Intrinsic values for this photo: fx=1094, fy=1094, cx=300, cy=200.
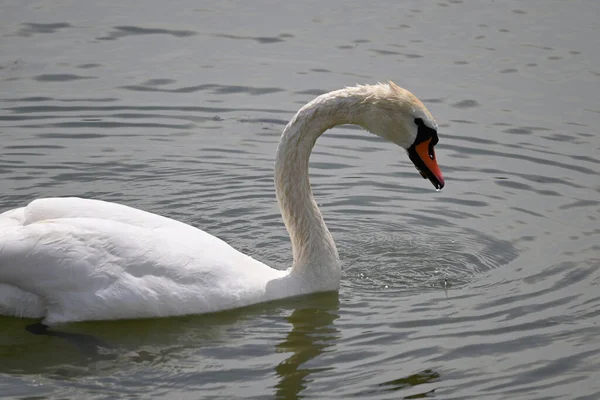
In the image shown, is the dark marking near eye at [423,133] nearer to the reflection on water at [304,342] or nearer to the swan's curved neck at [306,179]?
the swan's curved neck at [306,179]

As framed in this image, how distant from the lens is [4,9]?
604 inches

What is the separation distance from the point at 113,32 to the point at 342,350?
28.3 feet

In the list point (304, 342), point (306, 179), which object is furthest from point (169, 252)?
point (306, 179)

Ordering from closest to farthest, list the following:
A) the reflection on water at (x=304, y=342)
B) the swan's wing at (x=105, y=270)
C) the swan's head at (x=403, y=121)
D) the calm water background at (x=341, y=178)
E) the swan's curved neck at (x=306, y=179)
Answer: the reflection on water at (x=304, y=342)
the calm water background at (x=341, y=178)
the swan's wing at (x=105, y=270)
the swan's head at (x=403, y=121)
the swan's curved neck at (x=306, y=179)

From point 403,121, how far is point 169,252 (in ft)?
6.52

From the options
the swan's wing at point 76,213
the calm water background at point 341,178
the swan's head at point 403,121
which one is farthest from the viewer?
the swan's head at point 403,121

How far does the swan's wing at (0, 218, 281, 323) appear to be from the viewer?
728 centimetres

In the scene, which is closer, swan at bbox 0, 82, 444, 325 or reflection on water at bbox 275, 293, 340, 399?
reflection on water at bbox 275, 293, 340, 399

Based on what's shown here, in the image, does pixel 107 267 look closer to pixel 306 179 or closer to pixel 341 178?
pixel 306 179

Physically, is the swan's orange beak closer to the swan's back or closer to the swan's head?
the swan's head

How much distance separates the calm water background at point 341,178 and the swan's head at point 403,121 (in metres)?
0.99

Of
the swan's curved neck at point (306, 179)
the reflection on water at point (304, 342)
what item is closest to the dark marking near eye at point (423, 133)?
the swan's curved neck at point (306, 179)

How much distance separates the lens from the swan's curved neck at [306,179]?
8.18 metres

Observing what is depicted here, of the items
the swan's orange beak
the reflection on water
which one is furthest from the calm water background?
the swan's orange beak
